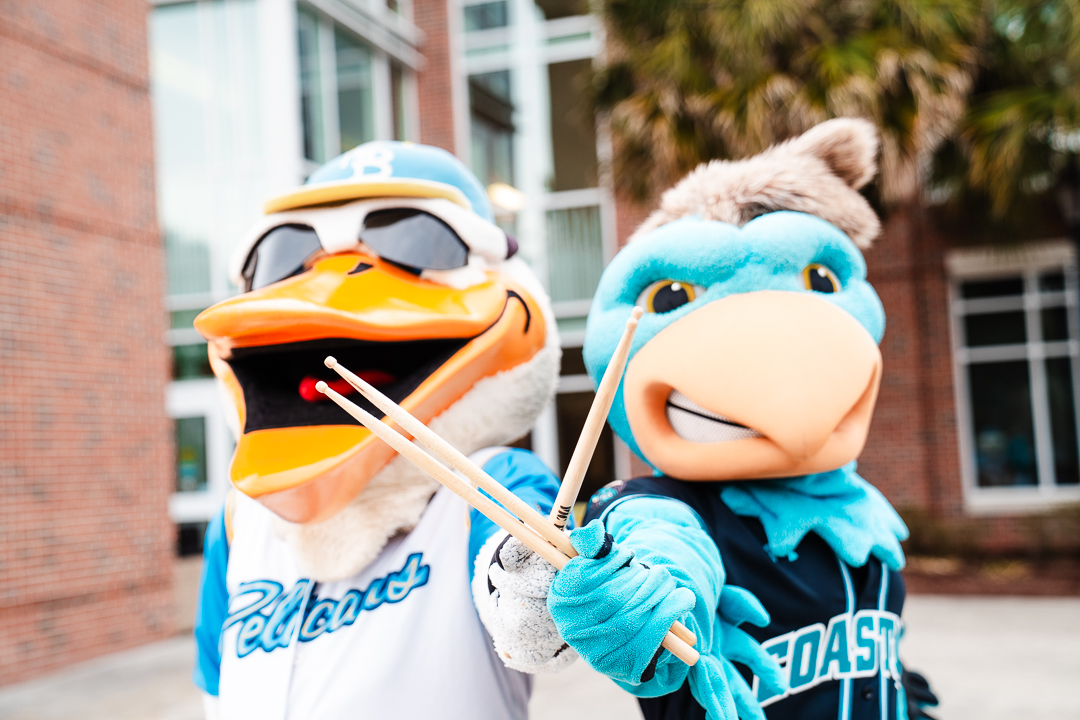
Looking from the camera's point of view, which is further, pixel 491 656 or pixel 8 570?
pixel 8 570

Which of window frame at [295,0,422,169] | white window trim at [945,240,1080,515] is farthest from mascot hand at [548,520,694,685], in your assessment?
white window trim at [945,240,1080,515]

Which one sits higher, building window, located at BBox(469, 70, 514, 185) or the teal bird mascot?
building window, located at BBox(469, 70, 514, 185)

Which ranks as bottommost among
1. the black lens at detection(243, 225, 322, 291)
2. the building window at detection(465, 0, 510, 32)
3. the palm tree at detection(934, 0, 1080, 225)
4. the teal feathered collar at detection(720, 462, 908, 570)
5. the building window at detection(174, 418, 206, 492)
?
the building window at detection(174, 418, 206, 492)

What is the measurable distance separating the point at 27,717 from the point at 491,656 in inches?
183

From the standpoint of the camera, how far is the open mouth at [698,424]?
1.79 m

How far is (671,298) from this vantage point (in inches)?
73.9

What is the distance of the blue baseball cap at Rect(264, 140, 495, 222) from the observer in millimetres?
2010

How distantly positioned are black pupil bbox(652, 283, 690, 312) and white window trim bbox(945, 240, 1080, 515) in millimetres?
9022

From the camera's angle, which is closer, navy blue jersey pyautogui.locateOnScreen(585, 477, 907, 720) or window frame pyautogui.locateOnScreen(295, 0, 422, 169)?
navy blue jersey pyautogui.locateOnScreen(585, 477, 907, 720)

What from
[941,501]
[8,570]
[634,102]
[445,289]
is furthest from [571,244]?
[445,289]

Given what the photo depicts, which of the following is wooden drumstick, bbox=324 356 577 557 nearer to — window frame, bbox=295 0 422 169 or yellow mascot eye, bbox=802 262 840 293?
yellow mascot eye, bbox=802 262 840 293

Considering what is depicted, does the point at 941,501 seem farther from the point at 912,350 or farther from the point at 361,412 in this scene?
the point at 361,412

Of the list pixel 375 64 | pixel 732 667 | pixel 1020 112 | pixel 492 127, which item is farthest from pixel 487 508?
pixel 492 127

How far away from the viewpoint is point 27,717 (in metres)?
5.08
